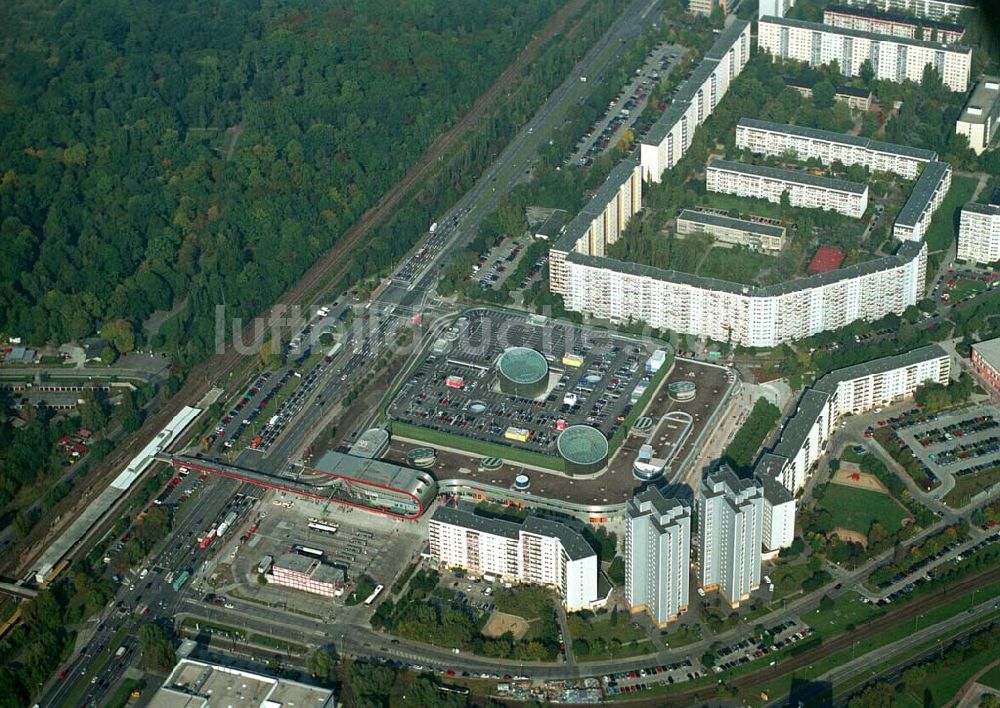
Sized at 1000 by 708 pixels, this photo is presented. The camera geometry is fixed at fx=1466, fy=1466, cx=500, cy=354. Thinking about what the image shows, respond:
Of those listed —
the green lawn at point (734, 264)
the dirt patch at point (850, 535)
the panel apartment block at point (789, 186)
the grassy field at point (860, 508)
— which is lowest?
the dirt patch at point (850, 535)

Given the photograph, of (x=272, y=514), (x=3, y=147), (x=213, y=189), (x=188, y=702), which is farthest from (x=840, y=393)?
(x=3, y=147)

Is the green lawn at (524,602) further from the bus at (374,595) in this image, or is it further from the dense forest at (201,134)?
the dense forest at (201,134)

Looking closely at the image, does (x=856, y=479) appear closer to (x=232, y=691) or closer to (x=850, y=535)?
(x=850, y=535)

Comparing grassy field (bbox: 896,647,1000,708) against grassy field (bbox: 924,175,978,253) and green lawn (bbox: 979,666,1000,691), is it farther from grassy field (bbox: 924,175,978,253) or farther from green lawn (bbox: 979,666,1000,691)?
grassy field (bbox: 924,175,978,253)

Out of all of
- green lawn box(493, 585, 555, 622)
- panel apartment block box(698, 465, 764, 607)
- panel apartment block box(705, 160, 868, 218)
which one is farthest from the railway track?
panel apartment block box(698, 465, 764, 607)

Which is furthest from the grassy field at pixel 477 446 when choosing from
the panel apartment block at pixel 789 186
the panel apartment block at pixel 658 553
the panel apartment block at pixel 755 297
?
the panel apartment block at pixel 789 186

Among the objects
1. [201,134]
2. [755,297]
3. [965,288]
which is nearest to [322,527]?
[755,297]

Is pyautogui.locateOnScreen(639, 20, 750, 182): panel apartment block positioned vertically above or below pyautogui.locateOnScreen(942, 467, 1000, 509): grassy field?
above
